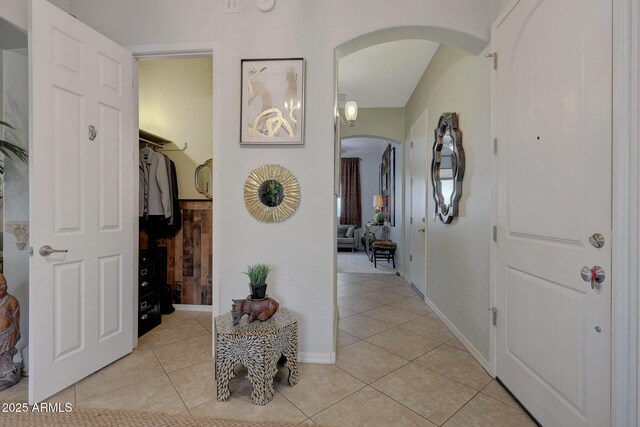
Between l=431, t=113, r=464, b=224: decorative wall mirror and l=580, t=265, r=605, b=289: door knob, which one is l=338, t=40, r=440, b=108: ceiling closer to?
l=431, t=113, r=464, b=224: decorative wall mirror

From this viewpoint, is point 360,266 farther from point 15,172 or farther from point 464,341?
point 15,172

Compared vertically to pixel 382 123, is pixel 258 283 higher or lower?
lower

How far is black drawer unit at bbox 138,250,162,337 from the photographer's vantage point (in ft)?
8.18

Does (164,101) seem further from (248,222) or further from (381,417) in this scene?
(381,417)

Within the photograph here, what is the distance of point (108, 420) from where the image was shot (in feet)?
4.64

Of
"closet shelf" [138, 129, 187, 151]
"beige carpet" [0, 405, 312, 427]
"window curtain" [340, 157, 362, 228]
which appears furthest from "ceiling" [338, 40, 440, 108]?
"window curtain" [340, 157, 362, 228]

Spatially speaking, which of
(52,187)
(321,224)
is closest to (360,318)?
(321,224)

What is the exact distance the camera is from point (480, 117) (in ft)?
6.77

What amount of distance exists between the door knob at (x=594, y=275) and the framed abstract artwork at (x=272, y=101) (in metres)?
1.67

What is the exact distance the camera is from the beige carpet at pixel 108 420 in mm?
1387

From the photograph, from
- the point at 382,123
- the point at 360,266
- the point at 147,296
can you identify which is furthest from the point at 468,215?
the point at 360,266

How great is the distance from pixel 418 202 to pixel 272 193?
2.50m

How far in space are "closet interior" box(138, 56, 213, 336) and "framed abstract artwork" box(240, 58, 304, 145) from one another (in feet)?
4.26

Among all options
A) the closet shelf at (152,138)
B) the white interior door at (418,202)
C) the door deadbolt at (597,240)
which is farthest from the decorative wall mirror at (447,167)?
the closet shelf at (152,138)
